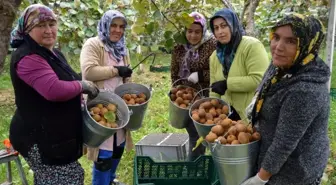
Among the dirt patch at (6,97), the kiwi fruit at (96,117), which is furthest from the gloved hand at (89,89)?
the dirt patch at (6,97)

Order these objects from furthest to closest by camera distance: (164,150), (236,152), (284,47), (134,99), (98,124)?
(164,150)
(134,99)
(98,124)
(236,152)
(284,47)

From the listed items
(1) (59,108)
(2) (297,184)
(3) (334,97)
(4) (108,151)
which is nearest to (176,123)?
(4) (108,151)

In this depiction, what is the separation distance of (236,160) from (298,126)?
0.32 meters

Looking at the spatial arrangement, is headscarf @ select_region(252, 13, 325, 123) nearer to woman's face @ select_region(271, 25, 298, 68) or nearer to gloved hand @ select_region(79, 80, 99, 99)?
woman's face @ select_region(271, 25, 298, 68)

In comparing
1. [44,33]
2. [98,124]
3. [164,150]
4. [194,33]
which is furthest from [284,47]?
[164,150]

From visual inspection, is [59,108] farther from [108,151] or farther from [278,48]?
[278,48]

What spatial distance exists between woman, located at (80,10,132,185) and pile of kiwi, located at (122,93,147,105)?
7.0 inches

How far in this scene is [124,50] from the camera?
8.96 ft

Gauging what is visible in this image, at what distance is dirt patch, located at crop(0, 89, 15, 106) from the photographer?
6.08m

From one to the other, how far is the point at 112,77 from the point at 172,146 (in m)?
0.88

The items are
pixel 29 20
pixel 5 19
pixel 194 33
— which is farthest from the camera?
pixel 194 33

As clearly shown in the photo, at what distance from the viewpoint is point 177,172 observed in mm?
2461

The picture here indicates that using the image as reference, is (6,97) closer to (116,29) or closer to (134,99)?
(116,29)

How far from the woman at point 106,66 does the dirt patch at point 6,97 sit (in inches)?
156
